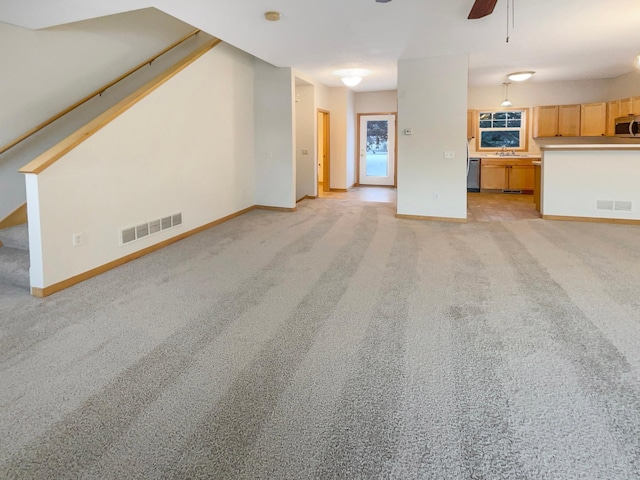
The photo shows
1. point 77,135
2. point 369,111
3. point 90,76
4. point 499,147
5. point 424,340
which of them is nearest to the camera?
point 424,340

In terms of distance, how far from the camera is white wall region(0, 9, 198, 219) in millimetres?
4648

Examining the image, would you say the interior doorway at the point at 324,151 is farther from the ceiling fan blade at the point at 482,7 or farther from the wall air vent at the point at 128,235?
A: the ceiling fan blade at the point at 482,7

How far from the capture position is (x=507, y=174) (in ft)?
32.8

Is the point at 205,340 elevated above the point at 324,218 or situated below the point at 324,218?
below

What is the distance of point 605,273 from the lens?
411 centimetres

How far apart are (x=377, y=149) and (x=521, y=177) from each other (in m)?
3.79

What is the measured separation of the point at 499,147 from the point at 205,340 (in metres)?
9.67

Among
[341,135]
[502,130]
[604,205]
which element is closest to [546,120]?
[502,130]

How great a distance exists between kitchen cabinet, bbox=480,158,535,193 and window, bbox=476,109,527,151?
0.57 meters

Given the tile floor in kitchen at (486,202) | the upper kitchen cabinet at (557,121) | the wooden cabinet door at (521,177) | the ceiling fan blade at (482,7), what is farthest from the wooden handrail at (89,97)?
the upper kitchen cabinet at (557,121)

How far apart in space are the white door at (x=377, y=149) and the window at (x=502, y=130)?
223cm

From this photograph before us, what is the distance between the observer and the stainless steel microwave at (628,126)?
7578 mm

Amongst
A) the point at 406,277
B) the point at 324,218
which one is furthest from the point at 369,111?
the point at 406,277

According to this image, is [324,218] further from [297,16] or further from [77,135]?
[77,135]
